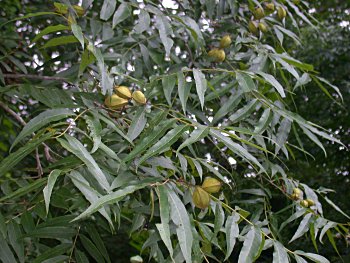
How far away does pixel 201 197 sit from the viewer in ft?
3.90

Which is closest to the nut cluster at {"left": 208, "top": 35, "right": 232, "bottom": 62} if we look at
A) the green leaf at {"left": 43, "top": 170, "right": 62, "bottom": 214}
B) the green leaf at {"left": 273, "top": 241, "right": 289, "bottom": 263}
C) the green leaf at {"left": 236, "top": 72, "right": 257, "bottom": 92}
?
the green leaf at {"left": 236, "top": 72, "right": 257, "bottom": 92}

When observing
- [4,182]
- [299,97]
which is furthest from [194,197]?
[299,97]

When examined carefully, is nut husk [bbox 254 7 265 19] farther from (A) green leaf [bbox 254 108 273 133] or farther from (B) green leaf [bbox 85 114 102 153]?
(B) green leaf [bbox 85 114 102 153]

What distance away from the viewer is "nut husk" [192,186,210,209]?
1.19 m

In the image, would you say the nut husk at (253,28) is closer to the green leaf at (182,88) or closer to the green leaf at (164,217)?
the green leaf at (182,88)

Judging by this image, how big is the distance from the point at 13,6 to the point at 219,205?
5.35ft

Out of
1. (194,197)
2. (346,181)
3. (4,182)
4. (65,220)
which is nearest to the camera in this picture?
(194,197)

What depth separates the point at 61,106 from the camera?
1.27m

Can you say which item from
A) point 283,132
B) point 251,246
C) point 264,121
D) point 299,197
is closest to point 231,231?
point 251,246

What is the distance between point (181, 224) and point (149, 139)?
7.3 inches

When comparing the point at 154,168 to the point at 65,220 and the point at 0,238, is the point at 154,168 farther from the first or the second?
the point at 0,238

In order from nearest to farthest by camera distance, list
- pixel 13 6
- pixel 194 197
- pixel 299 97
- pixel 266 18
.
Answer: pixel 194 197
pixel 266 18
pixel 13 6
pixel 299 97

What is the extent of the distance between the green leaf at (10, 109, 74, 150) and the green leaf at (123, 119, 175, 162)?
0.57 feet

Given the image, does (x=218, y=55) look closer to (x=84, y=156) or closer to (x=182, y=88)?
(x=182, y=88)
